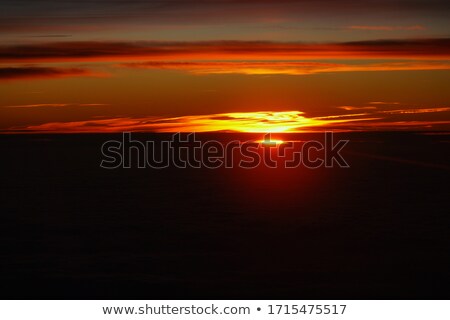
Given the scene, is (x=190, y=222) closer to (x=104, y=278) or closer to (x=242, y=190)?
(x=104, y=278)

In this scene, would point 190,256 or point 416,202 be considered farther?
point 416,202

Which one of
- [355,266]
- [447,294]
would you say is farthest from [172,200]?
[447,294]

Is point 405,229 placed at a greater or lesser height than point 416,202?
lesser

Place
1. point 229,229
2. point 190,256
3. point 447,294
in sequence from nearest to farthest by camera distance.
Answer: point 447,294
point 190,256
point 229,229
